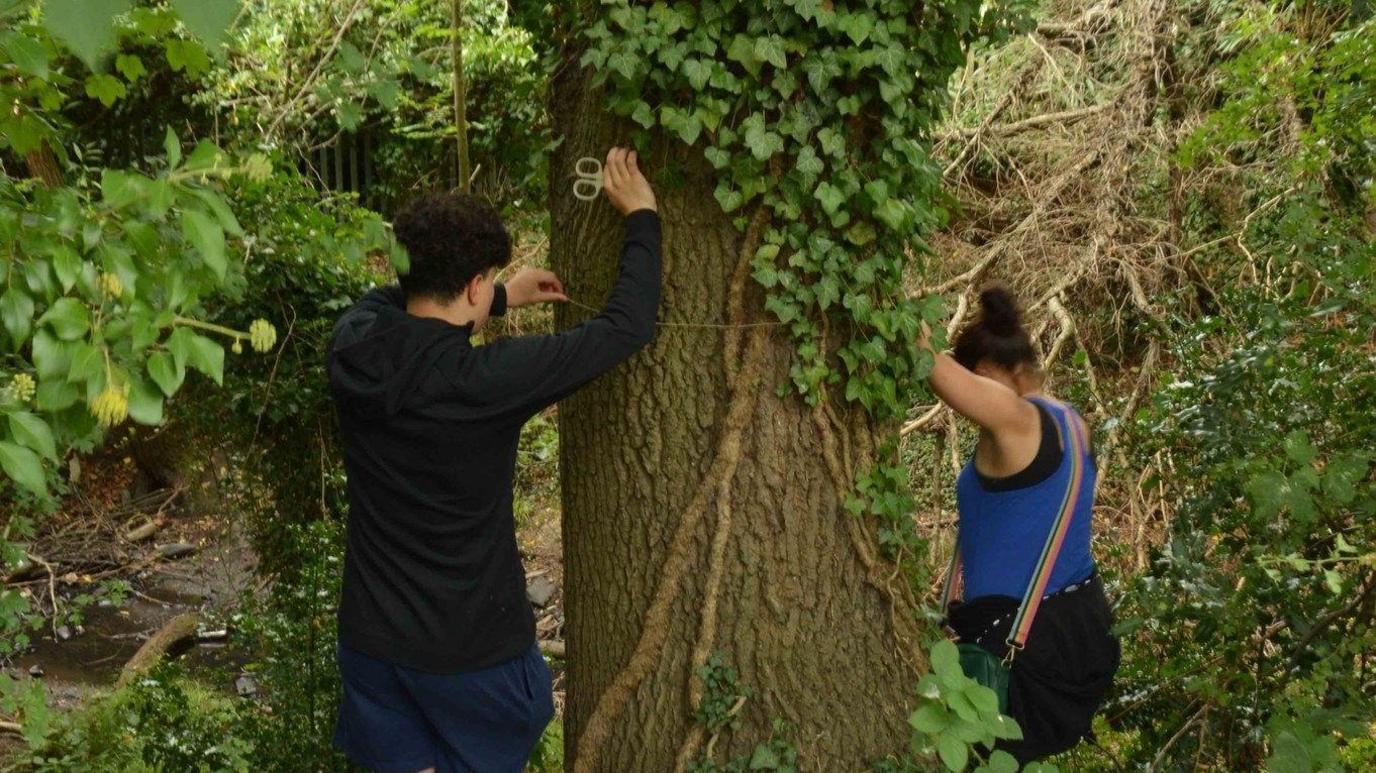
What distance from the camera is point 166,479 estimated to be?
1030 cm

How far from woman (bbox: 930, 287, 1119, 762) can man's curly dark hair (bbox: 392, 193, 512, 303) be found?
111cm

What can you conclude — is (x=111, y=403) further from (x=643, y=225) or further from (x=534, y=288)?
(x=534, y=288)

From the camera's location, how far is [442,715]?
2846mm

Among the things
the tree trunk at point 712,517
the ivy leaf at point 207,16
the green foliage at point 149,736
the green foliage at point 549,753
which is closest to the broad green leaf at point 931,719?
the tree trunk at point 712,517

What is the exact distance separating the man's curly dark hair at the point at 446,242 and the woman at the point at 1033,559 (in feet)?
3.65

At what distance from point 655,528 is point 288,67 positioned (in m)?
6.18

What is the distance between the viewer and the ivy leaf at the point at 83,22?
46.1 inches

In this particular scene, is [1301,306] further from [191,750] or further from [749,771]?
[191,750]

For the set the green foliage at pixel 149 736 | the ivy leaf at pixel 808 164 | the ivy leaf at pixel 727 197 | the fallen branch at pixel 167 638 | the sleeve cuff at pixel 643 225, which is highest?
the ivy leaf at pixel 808 164

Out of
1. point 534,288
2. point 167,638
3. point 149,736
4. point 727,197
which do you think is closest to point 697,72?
point 727,197

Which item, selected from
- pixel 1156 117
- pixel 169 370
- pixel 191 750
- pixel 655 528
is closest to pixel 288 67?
pixel 191 750

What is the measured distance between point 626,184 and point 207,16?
170 cm

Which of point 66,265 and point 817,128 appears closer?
point 66,265

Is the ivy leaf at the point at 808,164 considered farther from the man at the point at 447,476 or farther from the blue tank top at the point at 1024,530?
the blue tank top at the point at 1024,530
